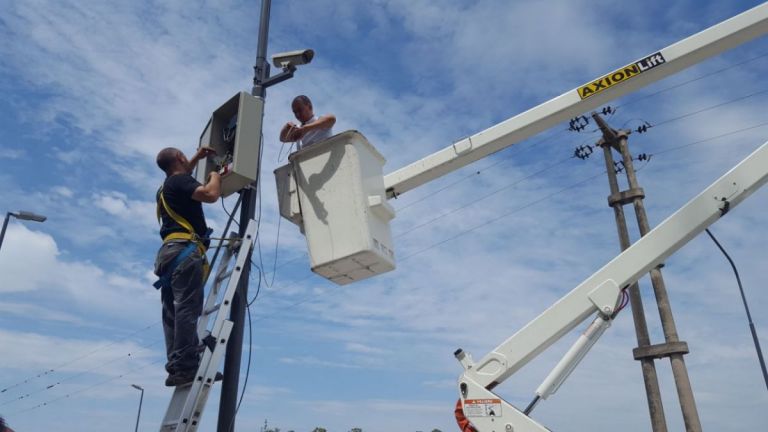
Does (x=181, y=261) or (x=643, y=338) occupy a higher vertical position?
(x=643, y=338)

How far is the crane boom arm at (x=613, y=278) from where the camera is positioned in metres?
4.16

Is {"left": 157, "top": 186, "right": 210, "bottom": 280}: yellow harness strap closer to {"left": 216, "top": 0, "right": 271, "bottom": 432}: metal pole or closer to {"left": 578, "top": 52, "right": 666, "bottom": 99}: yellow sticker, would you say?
{"left": 216, "top": 0, "right": 271, "bottom": 432}: metal pole

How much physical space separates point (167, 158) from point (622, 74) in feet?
12.6

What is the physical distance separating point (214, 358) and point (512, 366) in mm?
2021

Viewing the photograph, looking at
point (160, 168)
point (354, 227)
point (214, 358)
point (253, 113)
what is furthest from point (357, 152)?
point (214, 358)

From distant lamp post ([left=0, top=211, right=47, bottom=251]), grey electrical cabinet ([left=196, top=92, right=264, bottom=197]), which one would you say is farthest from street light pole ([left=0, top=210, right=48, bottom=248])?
grey electrical cabinet ([left=196, top=92, right=264, bottom=197])

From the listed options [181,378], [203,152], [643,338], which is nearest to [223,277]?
[181,378]

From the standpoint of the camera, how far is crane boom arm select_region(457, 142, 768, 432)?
164 inches

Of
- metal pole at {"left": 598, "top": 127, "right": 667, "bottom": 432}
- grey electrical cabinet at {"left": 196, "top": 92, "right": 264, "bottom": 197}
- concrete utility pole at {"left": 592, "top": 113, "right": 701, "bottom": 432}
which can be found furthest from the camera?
metal pole at {"left": 598, "top": 127, "right": 667, "bottom": 432}

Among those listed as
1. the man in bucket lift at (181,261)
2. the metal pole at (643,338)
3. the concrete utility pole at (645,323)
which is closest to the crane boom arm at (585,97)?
the man in bucket lift at (181,261)

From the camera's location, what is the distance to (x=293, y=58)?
18.2 feet

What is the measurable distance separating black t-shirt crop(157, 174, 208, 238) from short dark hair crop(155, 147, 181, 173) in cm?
24

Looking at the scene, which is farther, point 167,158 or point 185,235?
point 167,158

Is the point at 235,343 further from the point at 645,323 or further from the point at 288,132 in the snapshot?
the point at 645,323
